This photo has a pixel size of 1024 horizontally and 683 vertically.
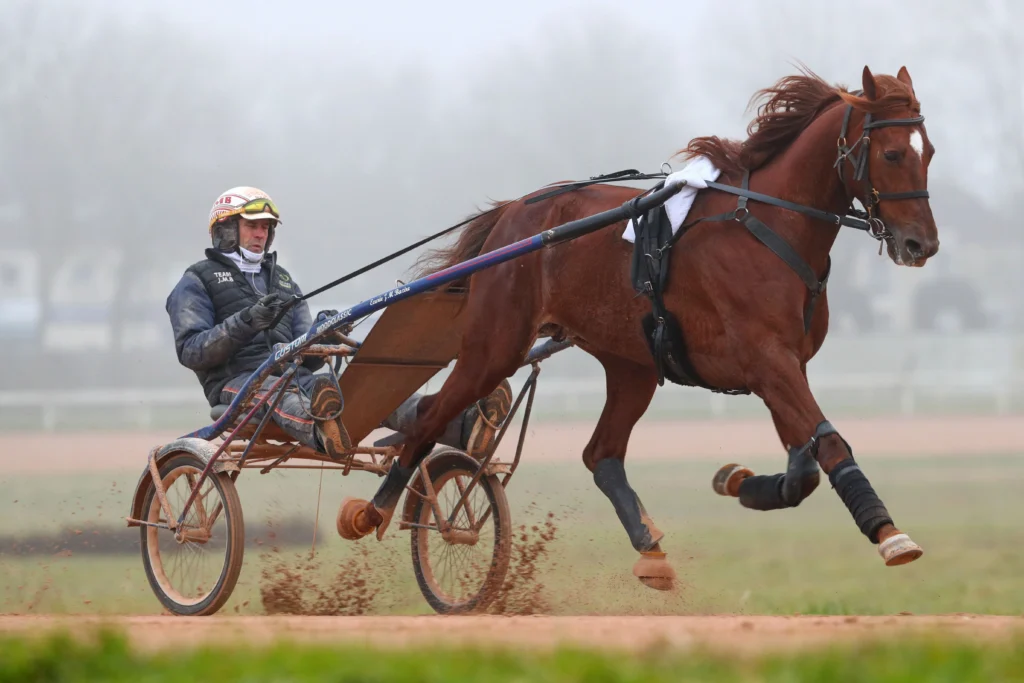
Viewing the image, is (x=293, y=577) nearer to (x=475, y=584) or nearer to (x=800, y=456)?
(x=475, y=584)

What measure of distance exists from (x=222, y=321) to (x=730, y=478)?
2.02 meters

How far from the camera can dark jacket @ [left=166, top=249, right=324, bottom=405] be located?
5332mm

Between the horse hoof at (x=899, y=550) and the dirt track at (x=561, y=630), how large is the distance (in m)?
0.17

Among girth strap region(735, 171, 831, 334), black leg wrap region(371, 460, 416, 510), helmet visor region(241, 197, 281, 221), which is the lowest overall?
black leg wrap region(371, 460, 416, 510)

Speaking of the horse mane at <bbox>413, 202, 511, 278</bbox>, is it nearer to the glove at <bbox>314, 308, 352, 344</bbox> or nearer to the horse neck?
the glove at <bbox>314, 308, 352, 344</bbox>

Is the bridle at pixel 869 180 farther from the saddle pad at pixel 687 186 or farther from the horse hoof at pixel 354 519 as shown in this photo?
the horse hoof at pixel 354 519

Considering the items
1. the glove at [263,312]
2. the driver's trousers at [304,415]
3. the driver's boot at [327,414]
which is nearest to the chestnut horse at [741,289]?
the driver's trousers at [304,415]

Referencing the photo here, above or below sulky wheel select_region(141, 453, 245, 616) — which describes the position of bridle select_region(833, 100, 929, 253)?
above

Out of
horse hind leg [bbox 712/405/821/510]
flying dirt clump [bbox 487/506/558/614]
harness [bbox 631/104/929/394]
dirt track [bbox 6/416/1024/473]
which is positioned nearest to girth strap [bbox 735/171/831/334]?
harness [bbox 631/104/929/394]

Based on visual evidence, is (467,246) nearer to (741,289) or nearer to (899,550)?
(741,289)

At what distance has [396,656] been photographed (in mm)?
3148

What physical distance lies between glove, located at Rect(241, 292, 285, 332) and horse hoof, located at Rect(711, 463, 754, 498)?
1654mm

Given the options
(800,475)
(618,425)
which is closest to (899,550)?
(800,475)

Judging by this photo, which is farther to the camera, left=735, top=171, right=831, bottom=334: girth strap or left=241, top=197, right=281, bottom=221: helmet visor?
left=241, top=197, right=281, bottom=221: helmet visor
